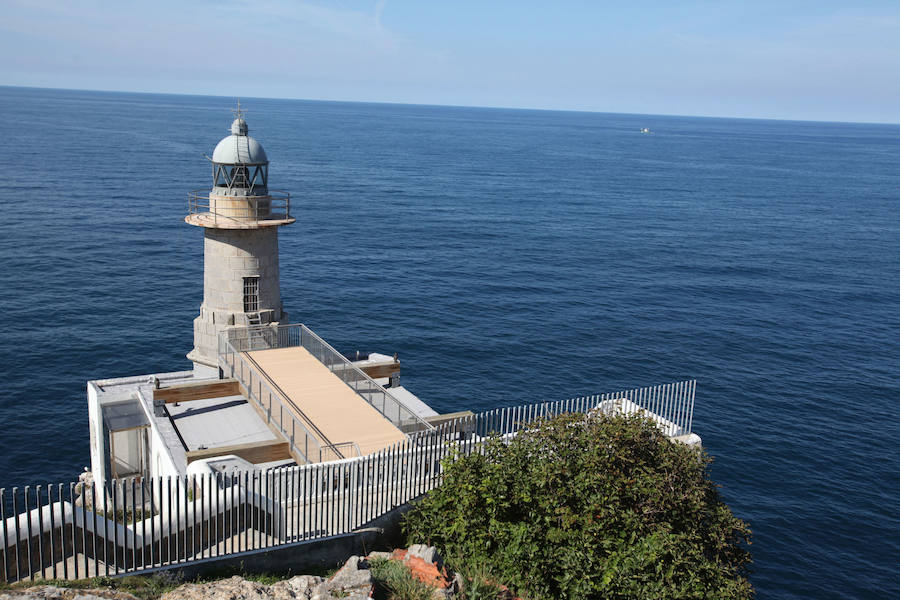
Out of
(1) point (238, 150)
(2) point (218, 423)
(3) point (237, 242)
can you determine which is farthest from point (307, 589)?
(1) point (238, 150)

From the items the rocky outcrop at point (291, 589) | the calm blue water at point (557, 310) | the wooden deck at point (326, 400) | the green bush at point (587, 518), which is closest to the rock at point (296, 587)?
the rocky outcrop at point (291, 589)

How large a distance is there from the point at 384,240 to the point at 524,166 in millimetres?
86383

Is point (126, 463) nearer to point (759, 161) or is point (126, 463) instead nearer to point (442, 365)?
point (442, 365)

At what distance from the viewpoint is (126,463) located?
27578 mm

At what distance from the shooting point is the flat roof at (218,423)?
24.0 m

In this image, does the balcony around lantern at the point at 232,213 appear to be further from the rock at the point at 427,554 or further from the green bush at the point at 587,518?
the rock at the point at 427,554

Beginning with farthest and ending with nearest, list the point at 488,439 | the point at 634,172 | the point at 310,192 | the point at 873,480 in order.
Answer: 1. the point at 634,172
2. the point at 310,192
3. the point at 873,480
4. the point at 488,439

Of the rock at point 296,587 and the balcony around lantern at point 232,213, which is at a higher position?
the balcony around lantern at point 232,213

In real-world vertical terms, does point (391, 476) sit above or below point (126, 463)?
above

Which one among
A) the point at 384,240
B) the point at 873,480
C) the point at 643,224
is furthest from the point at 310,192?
the point at 873,480

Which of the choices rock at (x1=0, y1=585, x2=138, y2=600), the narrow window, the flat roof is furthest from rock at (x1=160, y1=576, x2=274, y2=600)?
the narrow window

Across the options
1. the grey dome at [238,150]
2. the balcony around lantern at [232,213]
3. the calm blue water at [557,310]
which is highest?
the grey dome at [238,150]

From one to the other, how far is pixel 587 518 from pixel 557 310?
1722 inches

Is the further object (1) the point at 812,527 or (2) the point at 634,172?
(2) the point at 634,172
